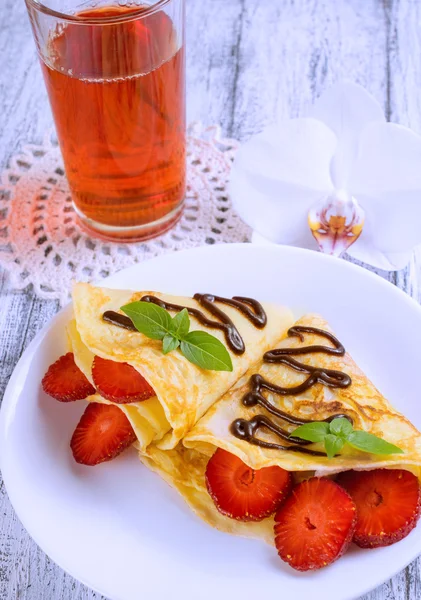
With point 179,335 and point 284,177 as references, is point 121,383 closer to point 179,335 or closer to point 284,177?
point 179,335

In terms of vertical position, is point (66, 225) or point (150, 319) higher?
point (150, 319)

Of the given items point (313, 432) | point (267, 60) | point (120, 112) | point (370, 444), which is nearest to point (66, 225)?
point (120, 112)

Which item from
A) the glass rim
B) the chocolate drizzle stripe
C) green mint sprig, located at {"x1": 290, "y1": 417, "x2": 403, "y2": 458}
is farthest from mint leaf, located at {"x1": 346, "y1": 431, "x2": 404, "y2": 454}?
the glass rim

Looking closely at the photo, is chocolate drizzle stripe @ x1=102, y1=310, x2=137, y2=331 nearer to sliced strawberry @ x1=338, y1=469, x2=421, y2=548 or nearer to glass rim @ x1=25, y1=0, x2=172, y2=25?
sliced strawberry @ x1=338, y1=469, x2=421, y2=548

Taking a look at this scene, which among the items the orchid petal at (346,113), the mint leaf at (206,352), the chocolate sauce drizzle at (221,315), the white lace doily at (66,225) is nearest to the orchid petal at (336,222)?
the orchid petal at (346,113)

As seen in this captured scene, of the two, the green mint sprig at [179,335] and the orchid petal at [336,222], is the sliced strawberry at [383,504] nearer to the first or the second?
the green mint sprig at [179,335]

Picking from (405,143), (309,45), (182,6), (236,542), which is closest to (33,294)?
(182,6)
